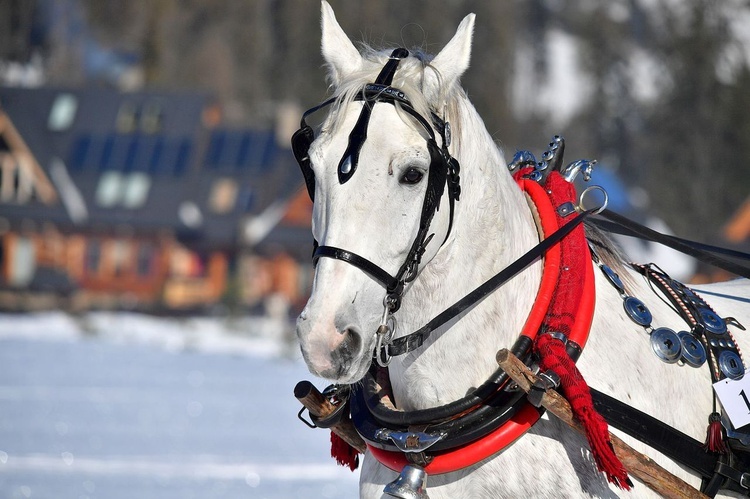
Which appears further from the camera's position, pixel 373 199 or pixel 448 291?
pixel 448 291

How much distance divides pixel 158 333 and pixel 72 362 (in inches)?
249

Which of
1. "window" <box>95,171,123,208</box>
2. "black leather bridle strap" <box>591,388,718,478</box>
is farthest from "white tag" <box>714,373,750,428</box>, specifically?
"window" <box>95,171,123,208</box>

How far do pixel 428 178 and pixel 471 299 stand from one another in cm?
38

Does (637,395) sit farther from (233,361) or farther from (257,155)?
(257,155)

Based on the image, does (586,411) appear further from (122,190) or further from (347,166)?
(122,190)

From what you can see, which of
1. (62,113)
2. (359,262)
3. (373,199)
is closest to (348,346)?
(359,262)

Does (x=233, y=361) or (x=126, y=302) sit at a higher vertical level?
(x=233, y=361)

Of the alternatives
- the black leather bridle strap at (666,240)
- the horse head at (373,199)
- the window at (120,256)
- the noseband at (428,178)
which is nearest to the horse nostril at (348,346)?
the horse head at (373,199)

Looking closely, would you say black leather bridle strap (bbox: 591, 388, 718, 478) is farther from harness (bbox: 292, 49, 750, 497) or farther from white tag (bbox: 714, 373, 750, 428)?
white tag (bbox: 714, 373, 750, 428)

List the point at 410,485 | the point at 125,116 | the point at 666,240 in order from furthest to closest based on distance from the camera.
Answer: the point at 125,116 → the point at 666,240 → the point at 410,485

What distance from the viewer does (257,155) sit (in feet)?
107

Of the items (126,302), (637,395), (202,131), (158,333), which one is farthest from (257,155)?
(637,395)

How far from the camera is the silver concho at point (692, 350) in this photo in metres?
2.87

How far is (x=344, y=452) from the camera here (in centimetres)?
312
